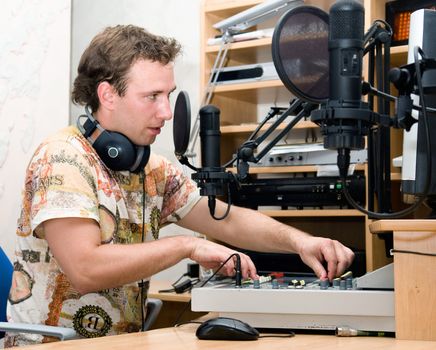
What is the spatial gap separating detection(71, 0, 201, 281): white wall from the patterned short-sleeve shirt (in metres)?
1.24

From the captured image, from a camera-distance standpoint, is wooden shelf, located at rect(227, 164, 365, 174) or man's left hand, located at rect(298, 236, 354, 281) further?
wooden shelf, located at rect(227, 164, 365, 174)

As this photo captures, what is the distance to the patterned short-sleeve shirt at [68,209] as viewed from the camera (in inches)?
66.8

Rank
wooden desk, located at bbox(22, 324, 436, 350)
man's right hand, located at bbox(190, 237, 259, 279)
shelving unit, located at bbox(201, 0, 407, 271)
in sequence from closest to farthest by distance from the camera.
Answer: wooden desk, located at bbox(22, 324, 436, 350), man's right hand, located at bbox(190, 237, 259, 279), shelving unit, located at bbox(201, 0, 407, 271)

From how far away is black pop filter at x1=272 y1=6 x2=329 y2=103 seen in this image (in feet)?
3.69

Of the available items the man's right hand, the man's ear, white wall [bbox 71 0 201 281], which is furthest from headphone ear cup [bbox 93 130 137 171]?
white wall [bbox 71 0 201 281]

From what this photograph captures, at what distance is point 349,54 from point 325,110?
87 millimetres

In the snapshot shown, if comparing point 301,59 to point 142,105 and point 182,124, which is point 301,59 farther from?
point 142,105

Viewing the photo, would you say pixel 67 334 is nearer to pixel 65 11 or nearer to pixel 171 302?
pixel 171 302

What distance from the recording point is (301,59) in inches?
44.6

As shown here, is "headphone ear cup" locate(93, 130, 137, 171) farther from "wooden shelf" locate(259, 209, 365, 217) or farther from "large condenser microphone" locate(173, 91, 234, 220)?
"wooden shelf" locate(259, 209, 365, 217)

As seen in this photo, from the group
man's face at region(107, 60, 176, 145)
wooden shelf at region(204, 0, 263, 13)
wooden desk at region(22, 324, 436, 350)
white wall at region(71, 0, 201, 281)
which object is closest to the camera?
wooden desk at region(22, 324, 436, 350)

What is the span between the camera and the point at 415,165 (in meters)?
1.37

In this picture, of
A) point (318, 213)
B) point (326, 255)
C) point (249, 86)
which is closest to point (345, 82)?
point (326, 255)

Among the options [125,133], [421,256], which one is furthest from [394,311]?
[125,133]
